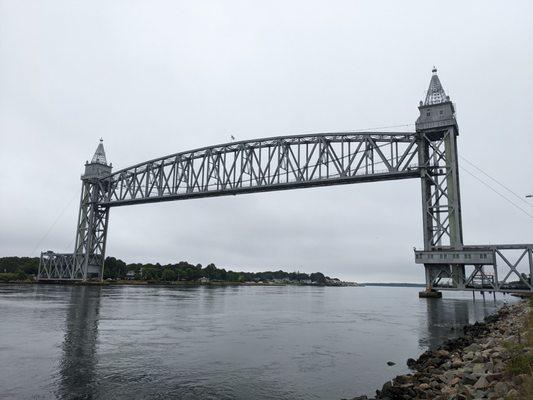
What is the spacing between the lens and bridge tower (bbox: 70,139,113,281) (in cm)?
10144

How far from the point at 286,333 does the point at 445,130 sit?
1968 inches

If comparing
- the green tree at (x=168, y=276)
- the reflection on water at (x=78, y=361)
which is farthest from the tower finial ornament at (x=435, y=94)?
the green tree at (x=168, y=276)

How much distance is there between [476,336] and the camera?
24375 millimetres

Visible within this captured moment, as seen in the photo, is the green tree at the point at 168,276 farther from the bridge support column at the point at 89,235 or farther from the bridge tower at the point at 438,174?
the bridge tower at the point at 438,174

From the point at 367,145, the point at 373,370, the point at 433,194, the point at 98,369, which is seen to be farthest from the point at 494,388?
the point at 367,145

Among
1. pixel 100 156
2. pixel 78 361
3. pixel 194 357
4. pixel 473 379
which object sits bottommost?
pixel 194 357

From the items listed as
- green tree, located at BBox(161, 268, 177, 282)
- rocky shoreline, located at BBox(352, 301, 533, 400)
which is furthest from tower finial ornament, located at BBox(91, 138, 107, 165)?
rocky shoreline, located at BBox(352, 301, 533, 400)

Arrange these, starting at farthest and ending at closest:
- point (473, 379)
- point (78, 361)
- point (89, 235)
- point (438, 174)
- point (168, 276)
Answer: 1. point (168, 276)
2. point (89, 235)
3. point (438, 174)
4. point (78, 361)
5. point (473, 379)

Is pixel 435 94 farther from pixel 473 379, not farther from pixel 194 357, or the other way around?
pixel 473 379

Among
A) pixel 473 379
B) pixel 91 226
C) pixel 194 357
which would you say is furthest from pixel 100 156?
pixel 473 379

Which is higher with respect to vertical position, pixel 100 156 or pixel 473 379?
pixel 100 156

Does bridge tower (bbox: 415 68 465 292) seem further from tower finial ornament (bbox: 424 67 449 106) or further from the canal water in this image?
the canal water

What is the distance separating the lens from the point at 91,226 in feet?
335

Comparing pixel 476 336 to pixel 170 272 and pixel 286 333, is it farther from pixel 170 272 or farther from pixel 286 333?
pixel 170 272
